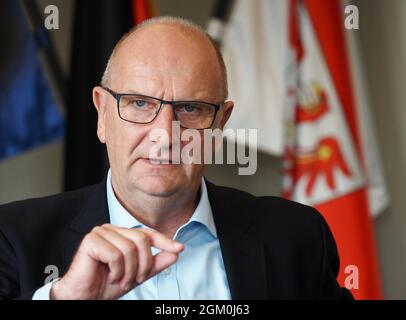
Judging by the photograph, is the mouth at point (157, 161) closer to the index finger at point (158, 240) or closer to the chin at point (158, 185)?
the chin at point (158, 185)

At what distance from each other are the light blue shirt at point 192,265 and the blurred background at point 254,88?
0.70 m

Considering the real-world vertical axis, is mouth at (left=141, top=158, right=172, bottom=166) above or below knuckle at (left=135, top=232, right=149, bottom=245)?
above

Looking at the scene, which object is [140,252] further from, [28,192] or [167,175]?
[28,192]

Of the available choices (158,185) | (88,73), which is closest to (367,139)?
(88,73)

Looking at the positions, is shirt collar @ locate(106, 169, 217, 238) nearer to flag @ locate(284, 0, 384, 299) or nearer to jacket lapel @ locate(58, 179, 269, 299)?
jacket lapel @ locate(58, 179, 269, 299)

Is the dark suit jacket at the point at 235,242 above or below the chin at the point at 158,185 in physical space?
below

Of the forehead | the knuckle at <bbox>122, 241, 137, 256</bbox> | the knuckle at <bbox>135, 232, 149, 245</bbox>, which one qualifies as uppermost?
the forehead

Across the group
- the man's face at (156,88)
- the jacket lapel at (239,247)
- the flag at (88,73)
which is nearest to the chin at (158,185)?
the man's face at (156,88)

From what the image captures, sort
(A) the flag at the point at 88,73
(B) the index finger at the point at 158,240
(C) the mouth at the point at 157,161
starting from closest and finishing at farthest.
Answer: (B) the index finger at the point at 158,240, (C) the mouth at the point at 157,161, (A) the flag at the point at 88,73

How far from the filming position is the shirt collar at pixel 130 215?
826 millimetres

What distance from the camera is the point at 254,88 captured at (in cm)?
160

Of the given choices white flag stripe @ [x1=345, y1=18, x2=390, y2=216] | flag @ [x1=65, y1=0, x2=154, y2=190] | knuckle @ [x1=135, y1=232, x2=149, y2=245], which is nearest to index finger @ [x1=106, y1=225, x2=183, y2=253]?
knuckle @ [x1=135, y1=232, x2=149, y2=245]

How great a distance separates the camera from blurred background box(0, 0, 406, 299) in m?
1.54
